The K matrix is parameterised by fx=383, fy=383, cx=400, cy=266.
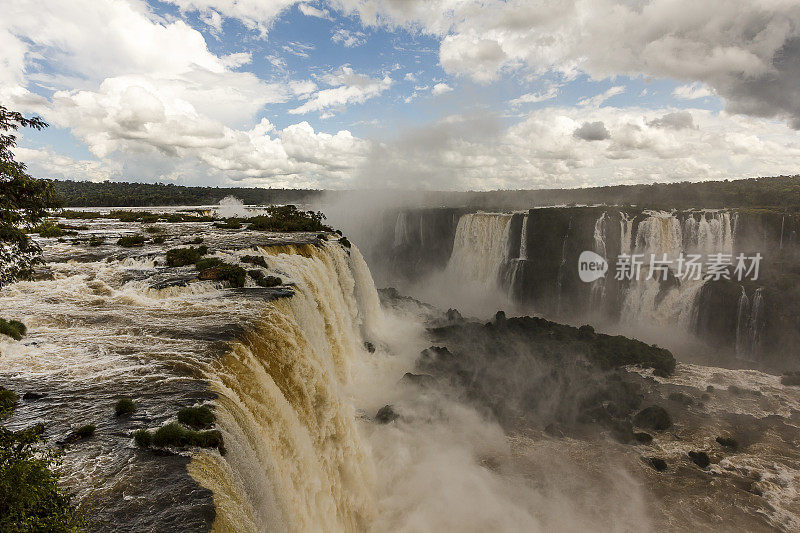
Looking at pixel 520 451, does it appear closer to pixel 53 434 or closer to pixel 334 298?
pixel 334 298

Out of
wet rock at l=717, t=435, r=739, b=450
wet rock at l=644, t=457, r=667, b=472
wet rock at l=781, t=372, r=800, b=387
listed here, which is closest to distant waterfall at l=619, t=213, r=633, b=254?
wet rock at l=781, t=372, r=800, b=387

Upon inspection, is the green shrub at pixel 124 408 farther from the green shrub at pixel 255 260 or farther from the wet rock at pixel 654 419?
the wet rock at pixel 654 419

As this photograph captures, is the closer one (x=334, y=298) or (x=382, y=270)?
(x=334, y=298)

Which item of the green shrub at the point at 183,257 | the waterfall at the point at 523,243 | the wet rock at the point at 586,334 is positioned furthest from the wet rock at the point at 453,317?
the green shrub at the point at 183,257

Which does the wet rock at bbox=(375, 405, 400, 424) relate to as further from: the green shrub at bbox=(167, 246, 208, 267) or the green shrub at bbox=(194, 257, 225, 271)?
the green shrub at bbox=(167, 246, 208, 267)

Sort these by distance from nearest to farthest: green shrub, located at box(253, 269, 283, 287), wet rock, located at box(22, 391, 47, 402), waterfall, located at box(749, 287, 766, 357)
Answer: wet rock, located at box(22, 391, 47, 402) → green shrub, located at box(253, 269, 283, 287) → waterfall, located at box(749, 287, 766, 357)

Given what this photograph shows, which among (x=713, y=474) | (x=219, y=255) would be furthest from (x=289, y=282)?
(x=713, y=474)

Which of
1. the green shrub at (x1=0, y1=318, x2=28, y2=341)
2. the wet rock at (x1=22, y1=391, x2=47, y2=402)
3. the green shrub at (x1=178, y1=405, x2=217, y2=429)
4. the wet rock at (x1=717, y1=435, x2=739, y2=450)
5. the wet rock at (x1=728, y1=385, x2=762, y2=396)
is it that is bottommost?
the wet rock at (x1=717, y1=435, x2=739, y2=450)
